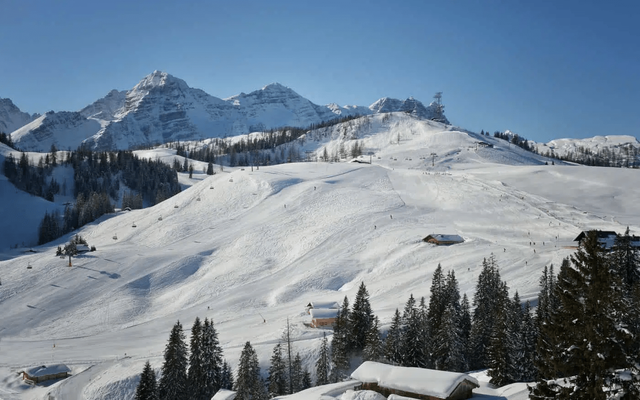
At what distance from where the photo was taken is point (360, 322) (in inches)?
1980

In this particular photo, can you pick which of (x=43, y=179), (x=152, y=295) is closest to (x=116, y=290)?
(x=152, y=295)

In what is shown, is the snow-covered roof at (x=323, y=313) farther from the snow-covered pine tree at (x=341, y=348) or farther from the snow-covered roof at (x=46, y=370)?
the snow-covered roof at (x=46, y=370)

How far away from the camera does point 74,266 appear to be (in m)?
87.9

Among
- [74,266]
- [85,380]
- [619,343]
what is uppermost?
[619,343]

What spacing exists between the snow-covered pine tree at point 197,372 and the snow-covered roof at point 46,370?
17569mm

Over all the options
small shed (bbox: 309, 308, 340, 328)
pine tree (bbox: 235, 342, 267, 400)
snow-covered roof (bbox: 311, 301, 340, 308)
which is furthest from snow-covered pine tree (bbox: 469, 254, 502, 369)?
pine tree (bbox: 235, 342, 267, 400)

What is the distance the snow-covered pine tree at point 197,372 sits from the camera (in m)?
44.0

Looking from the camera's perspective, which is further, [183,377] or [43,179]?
[43,179]

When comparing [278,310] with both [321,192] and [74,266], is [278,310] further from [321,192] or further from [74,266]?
[321,192]

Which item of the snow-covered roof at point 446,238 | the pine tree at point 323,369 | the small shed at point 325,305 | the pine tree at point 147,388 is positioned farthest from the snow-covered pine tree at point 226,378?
the snow-covered roof at point 446,238

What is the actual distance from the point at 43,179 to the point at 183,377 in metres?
171

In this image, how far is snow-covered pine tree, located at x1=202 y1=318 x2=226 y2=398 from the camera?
4394 centimetres

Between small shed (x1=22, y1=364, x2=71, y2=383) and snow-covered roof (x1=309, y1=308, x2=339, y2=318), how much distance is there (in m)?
28.2

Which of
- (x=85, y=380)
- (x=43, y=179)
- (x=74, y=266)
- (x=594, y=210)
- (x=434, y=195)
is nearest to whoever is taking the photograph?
(x=85, y=380)
